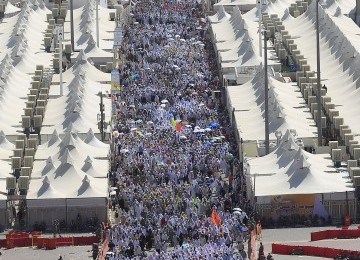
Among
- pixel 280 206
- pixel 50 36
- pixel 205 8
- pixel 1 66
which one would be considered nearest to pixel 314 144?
pixel 280 206

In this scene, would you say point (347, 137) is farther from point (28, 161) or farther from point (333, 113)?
point (28, 161)

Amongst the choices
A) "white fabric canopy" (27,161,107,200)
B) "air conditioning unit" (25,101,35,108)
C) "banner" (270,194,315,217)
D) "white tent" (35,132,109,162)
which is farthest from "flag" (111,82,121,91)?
"banner" (270,194,315,217)

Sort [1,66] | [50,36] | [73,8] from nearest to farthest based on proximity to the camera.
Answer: [1,66], [50,36], [73,8]

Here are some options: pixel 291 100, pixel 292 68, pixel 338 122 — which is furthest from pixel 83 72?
pixel 338 122

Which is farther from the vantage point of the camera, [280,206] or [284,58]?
[284,58]

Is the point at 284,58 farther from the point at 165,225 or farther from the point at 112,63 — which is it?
the point at 165,225

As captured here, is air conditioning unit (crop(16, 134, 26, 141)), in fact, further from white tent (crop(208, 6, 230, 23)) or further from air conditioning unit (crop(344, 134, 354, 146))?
white tent (crop(208, 6, 230, 23))

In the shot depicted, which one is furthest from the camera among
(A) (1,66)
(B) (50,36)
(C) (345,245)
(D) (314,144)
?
(B) (50,36)
